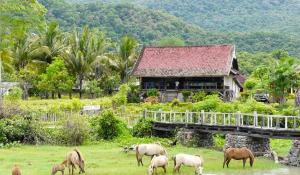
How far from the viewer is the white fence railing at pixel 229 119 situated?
2969cm

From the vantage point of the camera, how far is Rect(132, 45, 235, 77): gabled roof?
184ft

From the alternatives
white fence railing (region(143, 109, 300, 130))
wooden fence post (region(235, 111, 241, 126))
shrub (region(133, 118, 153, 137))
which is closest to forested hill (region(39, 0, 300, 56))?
white fence railing (region(143, 109, 300, 130))

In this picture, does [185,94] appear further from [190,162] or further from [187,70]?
[190,162]

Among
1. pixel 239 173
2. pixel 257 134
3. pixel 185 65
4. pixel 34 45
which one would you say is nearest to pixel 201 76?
pixel 185 65

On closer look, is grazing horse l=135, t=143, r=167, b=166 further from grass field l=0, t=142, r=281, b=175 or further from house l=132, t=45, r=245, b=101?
house l=132, t=45, r=245, b=101

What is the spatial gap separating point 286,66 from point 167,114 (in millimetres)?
20544

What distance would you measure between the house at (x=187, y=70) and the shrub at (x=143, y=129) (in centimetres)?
1924

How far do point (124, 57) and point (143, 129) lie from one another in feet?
94.9

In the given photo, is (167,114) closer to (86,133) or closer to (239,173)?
(86,133)

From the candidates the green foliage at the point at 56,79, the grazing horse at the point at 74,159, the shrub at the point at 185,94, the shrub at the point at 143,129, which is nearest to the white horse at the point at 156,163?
the grazing horse at the point at 74,159

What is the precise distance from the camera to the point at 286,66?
54.8 m

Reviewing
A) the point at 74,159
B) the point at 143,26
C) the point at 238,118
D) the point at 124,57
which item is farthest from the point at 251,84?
the point at 143,26

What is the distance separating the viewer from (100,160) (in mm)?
27141

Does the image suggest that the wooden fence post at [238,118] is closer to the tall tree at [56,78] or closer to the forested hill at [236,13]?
the tall tree at [56,78]
